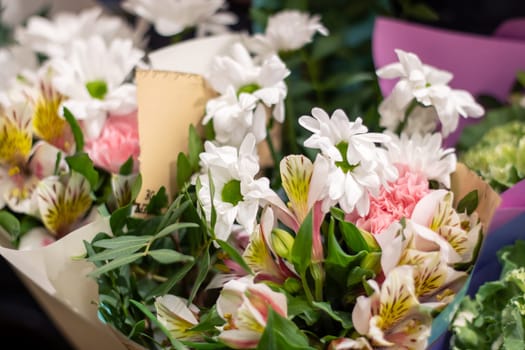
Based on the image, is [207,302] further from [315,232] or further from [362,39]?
[362,39]

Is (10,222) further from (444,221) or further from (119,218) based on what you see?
(444,221)

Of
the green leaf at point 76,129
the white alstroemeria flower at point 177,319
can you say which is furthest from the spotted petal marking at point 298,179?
the green leaf at point 76,129

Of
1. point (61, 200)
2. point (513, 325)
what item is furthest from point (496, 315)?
point (61, 200)

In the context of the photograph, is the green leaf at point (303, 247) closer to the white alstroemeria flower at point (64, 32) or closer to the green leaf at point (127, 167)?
the green leaf at point (127, 167)

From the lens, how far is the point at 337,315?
459mm

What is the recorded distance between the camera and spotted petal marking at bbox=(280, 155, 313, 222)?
472 millimetres

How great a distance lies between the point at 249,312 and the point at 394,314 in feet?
0.31

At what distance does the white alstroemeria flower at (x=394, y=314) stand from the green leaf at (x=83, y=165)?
247 mm

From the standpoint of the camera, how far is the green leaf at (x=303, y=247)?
0.45 m

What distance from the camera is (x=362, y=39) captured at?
0.82m

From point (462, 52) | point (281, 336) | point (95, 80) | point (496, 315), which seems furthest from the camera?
point (462, 52)

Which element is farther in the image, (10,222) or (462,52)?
(462,52)

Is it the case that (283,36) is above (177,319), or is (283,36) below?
above

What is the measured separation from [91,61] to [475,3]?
1.61ft
